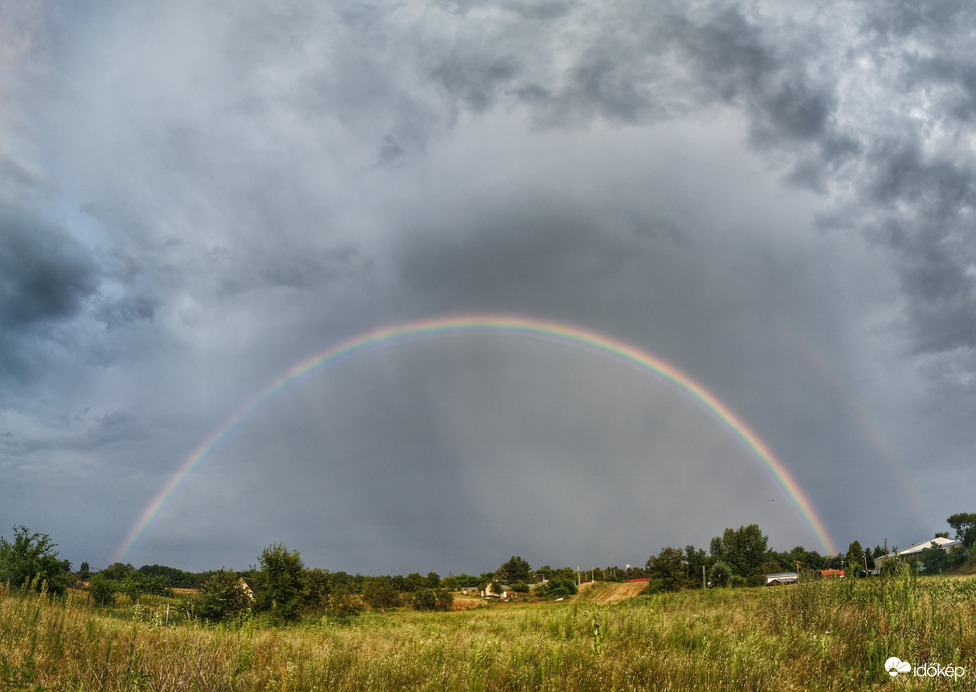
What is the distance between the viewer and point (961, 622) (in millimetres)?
9797

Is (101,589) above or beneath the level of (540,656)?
beneath

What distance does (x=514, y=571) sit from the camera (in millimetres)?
101625

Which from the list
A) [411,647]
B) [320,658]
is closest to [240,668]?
[320,658]

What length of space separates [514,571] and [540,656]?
98663 mm

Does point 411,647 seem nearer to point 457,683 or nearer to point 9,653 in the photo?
point 457,683

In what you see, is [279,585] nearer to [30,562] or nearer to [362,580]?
[30,562]

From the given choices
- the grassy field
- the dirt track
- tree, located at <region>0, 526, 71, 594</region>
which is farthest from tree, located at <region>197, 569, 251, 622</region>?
the dirt track

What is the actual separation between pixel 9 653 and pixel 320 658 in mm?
3869

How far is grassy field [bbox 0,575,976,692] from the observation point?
24.3 feet

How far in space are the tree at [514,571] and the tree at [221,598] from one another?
68914 millimetres

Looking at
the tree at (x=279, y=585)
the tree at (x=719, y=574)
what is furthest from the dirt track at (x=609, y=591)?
the tree at (x=279, y=585)

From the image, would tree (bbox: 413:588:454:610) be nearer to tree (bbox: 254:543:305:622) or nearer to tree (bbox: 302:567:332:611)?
tree (bbox: 302:567:332:611)

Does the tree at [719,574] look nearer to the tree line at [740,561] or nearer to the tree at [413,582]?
the tree line at [740,561]

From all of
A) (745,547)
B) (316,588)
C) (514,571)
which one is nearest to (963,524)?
(745,547)
